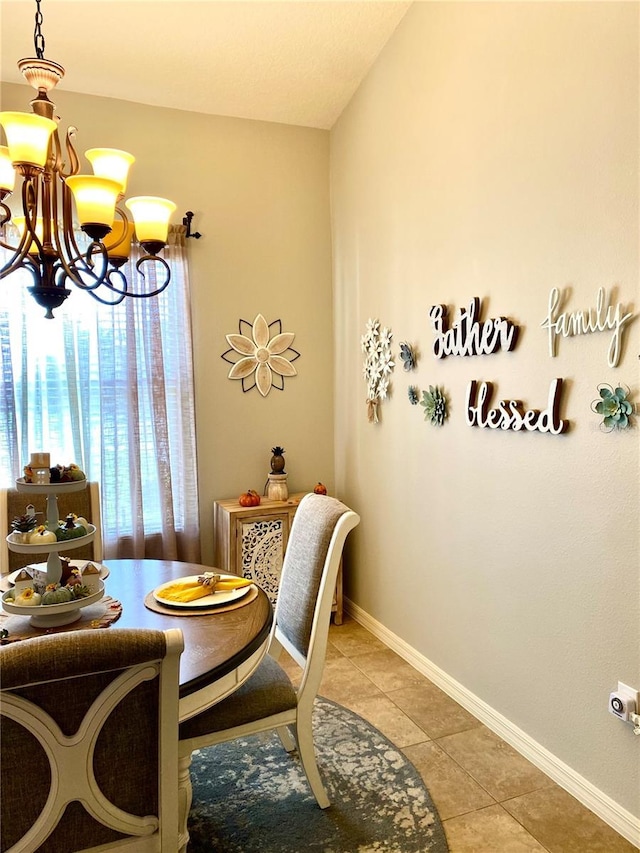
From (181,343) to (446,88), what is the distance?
5.96ft

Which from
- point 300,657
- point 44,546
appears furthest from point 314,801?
point 44,546

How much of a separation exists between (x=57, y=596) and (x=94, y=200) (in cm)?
108

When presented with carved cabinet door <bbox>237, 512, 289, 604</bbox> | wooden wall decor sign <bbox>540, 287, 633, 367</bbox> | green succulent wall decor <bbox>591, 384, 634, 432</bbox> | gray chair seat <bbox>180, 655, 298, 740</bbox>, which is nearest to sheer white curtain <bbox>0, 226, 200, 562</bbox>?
carved cabinet door <bbox>237, 512, 289, 604</bbox>

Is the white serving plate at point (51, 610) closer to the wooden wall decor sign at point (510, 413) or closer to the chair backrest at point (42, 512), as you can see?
the chair backrest at point (42, 512)

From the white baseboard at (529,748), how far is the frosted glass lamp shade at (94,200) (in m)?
2.23

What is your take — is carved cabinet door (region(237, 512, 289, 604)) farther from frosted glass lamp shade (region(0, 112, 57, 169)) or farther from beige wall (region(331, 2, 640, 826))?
frosted glass lamp shade (region(0, 112, 57, 169))

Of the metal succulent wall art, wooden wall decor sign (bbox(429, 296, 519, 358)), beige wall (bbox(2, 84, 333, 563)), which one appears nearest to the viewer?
wooden wall decor sign (bbox(429, 296, 519, 358))

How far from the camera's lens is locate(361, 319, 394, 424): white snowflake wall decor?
3047 millimetres

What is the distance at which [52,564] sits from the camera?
1.58 metres

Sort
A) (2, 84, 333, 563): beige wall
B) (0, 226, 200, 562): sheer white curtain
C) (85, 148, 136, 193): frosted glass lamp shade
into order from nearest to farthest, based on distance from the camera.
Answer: (85, 148, 136, 193): frosted glass lamp shade, (0, 226, 200, 562): sheer white curtain, (2, 84, 333, 563): beige wall

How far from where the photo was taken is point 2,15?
2562 millimetres

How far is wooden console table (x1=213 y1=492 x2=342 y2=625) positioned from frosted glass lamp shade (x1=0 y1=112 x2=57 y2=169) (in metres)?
1.98

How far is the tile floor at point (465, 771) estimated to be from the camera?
1769 mm

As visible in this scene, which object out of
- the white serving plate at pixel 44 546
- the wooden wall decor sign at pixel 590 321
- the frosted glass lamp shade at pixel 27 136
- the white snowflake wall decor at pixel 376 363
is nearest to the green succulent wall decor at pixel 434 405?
the white snowflake wall decor at pixel 376 363
